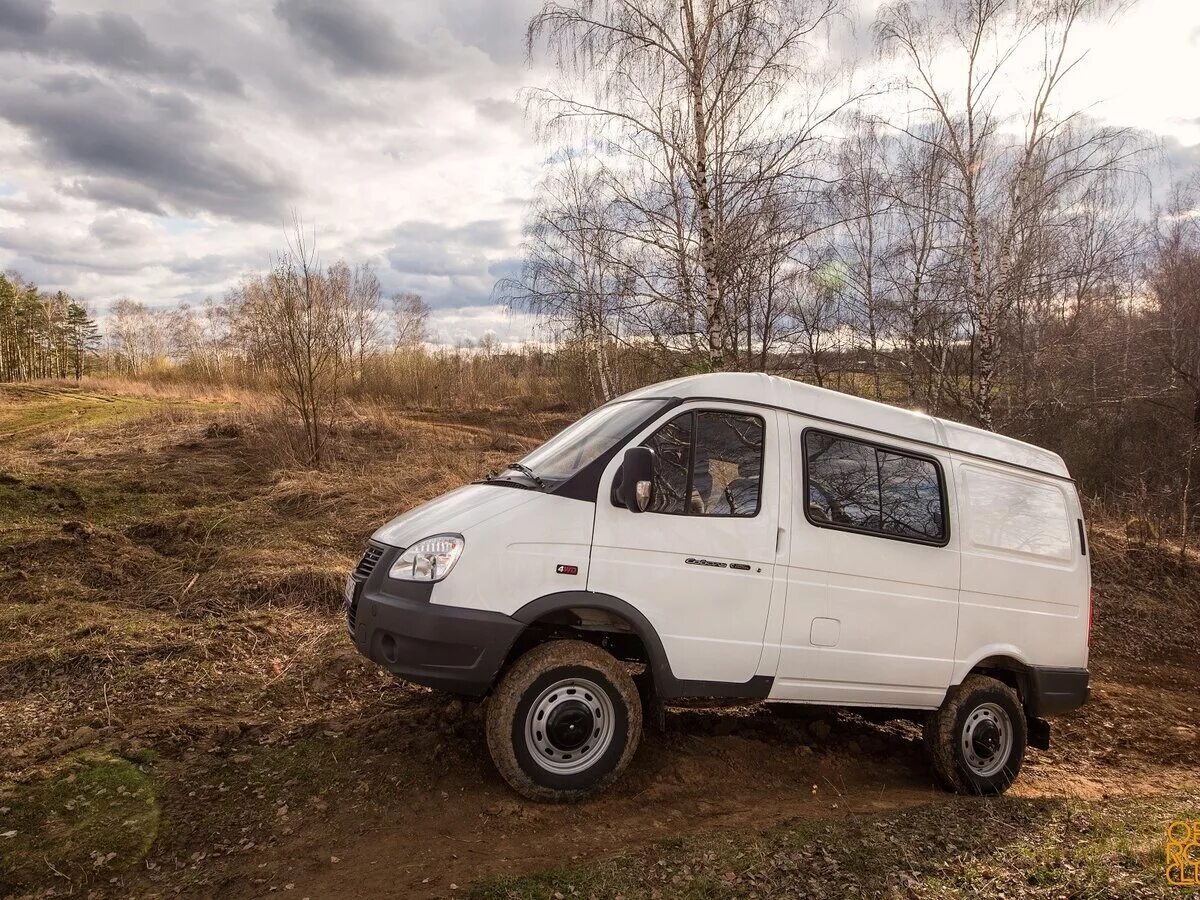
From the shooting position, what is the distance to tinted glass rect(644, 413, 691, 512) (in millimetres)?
4059

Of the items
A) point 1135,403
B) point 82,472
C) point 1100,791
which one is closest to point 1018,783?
point 1100,791

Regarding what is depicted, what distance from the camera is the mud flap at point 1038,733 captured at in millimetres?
5285

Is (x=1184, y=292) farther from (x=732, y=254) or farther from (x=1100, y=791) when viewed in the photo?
(x=1100, y=791)

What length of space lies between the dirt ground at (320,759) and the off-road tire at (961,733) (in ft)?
0.67

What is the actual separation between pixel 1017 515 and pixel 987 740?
1610 mm

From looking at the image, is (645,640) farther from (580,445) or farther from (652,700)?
(580,445)

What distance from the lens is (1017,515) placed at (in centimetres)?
517

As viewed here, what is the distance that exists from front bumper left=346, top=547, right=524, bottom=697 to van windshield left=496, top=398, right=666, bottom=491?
821 millimetres

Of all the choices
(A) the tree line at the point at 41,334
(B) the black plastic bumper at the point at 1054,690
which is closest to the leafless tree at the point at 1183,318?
(B) the black plastic bumper at the point at 1054,690

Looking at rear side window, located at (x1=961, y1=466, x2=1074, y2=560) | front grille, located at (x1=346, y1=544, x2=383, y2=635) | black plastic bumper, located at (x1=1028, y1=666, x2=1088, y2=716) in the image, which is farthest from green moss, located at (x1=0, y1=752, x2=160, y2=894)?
black plastic bumper, located at (x1=1028, y1=666, x2=1088, y2=716)

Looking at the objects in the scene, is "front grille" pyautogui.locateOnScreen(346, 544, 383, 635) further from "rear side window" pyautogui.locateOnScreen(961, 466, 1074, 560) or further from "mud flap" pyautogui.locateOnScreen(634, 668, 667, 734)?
"rear side window" pyautogui.locateOnScreen(961, 466, 1074, 560)

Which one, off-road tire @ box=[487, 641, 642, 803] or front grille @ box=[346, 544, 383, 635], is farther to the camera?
front grille @ box=[346, 544, 383, 635]

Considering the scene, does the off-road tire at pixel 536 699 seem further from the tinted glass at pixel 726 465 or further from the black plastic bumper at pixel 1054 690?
the black plastic bumper at pixel 1054 690

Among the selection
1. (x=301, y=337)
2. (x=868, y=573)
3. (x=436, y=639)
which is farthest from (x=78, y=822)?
(x=301, y=337)
